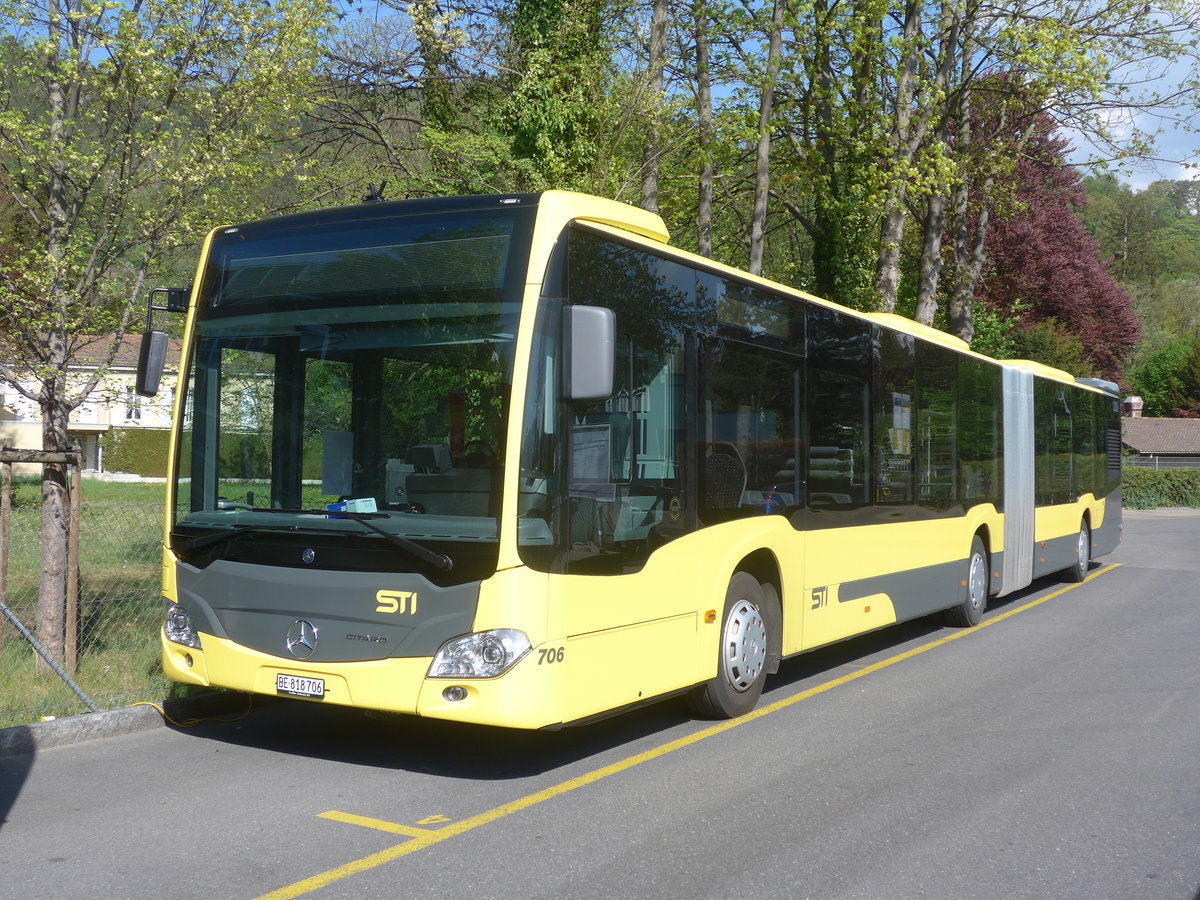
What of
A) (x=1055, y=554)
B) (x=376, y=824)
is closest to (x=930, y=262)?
(x=1055, y=554)

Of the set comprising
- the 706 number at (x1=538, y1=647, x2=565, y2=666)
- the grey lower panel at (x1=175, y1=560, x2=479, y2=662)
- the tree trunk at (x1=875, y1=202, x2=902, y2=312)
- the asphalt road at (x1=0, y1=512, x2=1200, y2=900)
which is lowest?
the asphalt road at (x1=0, y1=512, x2=1200, y2=900)

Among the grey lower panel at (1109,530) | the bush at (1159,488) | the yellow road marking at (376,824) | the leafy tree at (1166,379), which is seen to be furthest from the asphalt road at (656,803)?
the leafy tree at (1166,379)

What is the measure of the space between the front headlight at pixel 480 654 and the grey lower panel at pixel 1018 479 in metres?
9.82

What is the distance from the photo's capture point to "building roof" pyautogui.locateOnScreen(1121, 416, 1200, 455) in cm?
7250

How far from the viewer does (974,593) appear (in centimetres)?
1343

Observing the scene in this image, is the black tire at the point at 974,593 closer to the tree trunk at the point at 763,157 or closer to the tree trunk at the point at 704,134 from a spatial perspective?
the tree trunk at the point at 763,157

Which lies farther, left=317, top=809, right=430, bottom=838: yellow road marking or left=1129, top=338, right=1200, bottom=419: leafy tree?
left=1129, top=338, right=1200, bottom=419: leafy tree

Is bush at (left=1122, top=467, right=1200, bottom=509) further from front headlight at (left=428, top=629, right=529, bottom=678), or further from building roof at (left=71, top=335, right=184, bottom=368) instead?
front headlight at (left=428, top=629, right=529, bottom=678)

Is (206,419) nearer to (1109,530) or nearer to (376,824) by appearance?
(376,824)

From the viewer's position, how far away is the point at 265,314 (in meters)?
7.02

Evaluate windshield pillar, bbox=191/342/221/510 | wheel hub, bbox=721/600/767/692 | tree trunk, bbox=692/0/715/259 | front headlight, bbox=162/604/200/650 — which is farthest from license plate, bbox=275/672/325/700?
tree trunk, bbox=692/0/715/259

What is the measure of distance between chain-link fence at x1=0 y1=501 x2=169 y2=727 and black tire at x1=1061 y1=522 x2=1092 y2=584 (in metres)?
13.4

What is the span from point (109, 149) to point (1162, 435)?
76355 millimetres

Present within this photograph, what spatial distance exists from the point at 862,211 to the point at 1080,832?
22.0 meters
